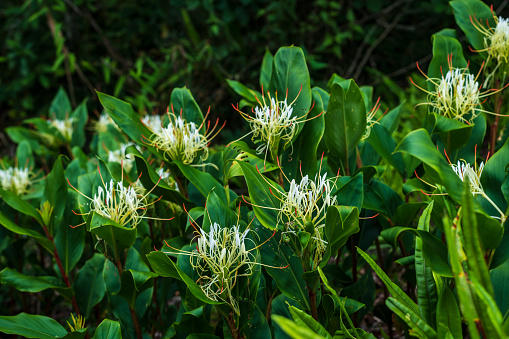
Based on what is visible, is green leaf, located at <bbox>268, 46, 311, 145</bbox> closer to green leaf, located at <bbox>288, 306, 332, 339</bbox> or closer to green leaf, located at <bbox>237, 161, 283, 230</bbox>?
green leaf, located at <bbox>237, 161, 283, 230</bbox>

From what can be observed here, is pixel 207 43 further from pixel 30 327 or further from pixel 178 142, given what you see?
pixel 30 327

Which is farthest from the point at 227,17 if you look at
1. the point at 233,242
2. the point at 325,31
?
the point at 233,242

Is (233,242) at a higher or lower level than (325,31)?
lower

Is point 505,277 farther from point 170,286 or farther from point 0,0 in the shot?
point 0,0

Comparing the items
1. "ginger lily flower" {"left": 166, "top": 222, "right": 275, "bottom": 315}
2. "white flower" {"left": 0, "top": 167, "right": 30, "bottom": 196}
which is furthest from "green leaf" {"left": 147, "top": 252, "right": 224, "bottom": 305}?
"white flower" {"left": 0, "top": 167, "right": 30, "bottom": 196}

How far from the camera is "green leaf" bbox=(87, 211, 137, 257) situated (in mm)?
894

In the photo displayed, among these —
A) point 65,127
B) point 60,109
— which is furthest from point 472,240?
point 60,109

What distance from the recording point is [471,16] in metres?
1.24

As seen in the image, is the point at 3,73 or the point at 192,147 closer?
the point at 192,147

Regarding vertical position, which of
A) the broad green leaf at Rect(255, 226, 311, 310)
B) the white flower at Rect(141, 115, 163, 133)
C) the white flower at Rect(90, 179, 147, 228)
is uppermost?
the white flower at Rect(141, 115, 163, 133)

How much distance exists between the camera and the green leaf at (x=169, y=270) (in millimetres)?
802

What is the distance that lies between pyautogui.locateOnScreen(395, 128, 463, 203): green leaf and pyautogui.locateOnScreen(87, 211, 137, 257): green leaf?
579 mm

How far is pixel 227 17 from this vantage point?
138 inches

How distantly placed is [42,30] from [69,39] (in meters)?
0.30
